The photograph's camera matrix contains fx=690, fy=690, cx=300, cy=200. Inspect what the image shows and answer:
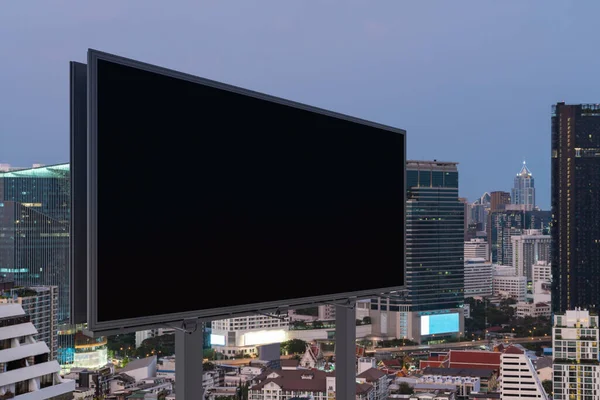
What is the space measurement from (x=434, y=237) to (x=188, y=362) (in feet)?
81.6

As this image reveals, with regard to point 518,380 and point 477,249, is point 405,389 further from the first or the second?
point 477,249

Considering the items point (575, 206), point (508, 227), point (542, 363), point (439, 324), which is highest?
point (575, 206)

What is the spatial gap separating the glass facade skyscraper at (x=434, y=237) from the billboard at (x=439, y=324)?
14.5 inches

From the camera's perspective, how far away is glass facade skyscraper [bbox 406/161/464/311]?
25891mm

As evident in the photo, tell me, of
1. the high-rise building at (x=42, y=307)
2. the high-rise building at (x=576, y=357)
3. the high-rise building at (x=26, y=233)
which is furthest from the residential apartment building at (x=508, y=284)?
the high-rise building at (x=42, y=307)

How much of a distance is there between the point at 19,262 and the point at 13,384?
771 cm

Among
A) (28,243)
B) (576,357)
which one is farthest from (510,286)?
(28,243)

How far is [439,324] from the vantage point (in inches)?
1039

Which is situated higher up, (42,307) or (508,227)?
(508,227)

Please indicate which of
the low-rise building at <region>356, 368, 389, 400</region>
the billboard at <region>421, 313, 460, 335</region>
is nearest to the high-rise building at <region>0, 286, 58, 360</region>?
the low-rise building at <region>356, 368, 389, 400</region>

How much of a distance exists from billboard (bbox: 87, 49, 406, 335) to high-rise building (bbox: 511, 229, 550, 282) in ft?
76.4

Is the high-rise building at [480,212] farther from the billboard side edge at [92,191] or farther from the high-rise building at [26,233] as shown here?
the billboard side edge at [92,191]

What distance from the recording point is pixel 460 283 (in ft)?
90.7

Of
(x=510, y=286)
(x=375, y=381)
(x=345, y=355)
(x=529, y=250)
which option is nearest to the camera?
(x=345, y=355)
